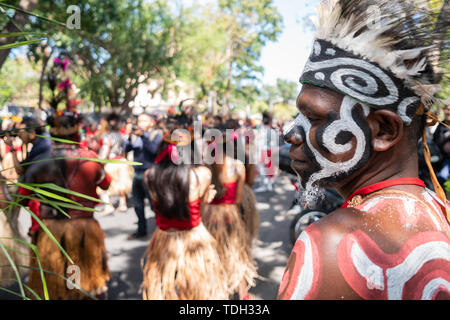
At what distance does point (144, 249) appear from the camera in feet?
16.8

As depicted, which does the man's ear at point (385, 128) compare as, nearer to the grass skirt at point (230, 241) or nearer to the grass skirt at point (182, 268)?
the grass skirt at point (182, 268)

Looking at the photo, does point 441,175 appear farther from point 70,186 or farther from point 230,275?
point 70,186

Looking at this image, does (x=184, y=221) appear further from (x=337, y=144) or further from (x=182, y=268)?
(x=337, y=144)

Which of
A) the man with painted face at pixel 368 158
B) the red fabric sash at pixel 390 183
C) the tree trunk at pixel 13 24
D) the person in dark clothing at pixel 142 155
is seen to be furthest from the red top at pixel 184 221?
the person in dark clothing at pixel 142 155

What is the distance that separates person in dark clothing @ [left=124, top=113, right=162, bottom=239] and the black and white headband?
4726 mm

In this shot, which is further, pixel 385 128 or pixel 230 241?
pixel 230 241

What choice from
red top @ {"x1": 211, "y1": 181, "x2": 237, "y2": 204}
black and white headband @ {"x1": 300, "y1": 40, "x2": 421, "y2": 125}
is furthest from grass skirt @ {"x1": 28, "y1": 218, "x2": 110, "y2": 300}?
black and white headband @ {"x1": 300, "y1": 40, "x2": 421, "y2": 125}

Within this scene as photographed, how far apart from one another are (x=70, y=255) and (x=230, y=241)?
1.84 meters

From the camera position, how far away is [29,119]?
5035mm

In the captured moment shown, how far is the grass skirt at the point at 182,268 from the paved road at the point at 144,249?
72cm

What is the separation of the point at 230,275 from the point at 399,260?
10.4 feet

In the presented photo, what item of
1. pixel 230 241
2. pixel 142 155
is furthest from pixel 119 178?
pixel 230 241

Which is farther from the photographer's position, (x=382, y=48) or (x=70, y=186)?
(x=70, y=186)
